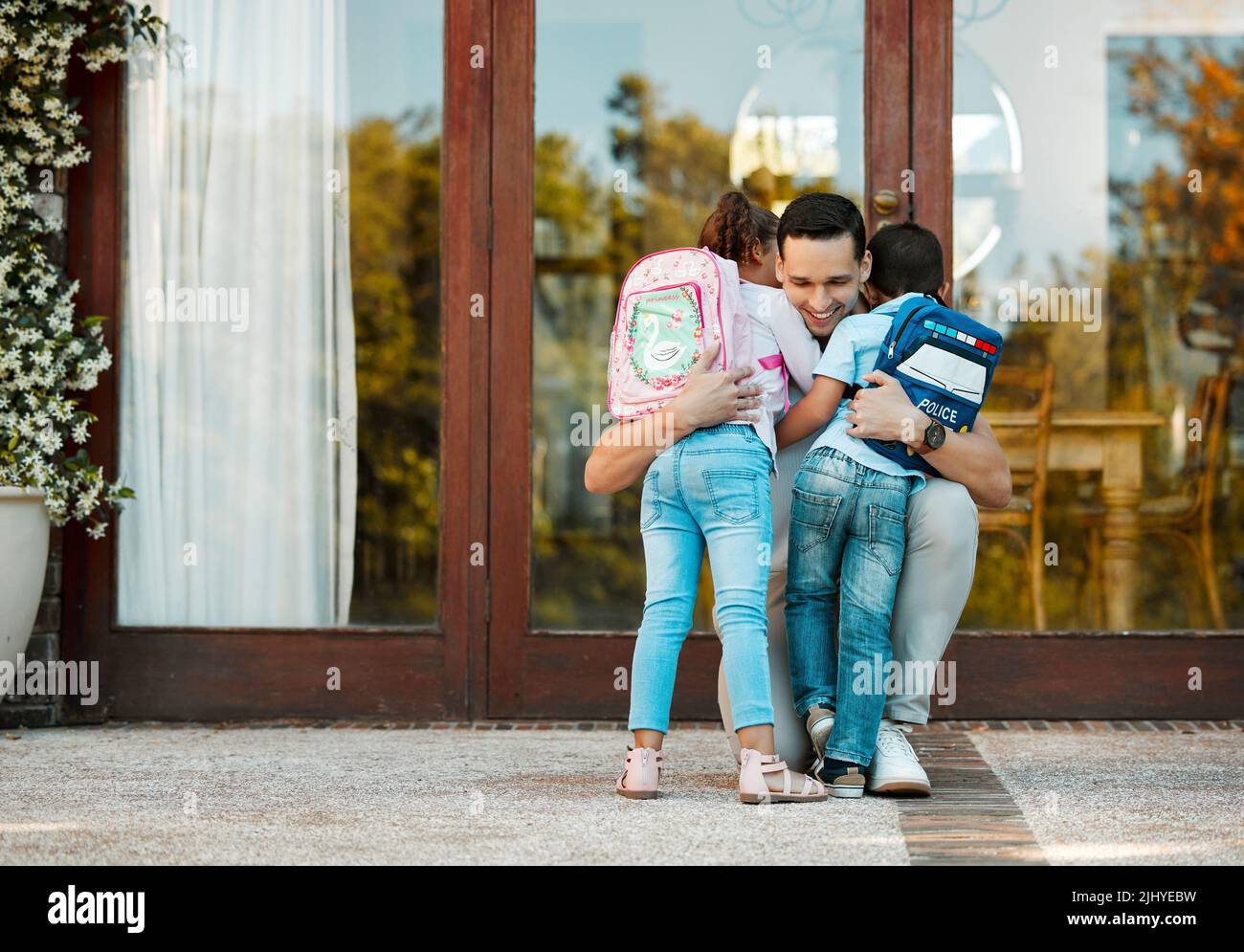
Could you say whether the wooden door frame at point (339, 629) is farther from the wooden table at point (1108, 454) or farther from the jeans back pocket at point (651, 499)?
the wooden table at point (1108, 454)

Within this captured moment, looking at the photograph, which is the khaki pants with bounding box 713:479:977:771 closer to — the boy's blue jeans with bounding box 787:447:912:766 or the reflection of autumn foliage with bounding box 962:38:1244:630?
the boy's blue jeans with bounding box 787:447:912:766

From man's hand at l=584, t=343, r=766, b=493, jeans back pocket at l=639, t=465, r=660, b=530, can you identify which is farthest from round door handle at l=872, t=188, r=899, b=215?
jeans back pocket at l=639, t=465, r=660, b=530

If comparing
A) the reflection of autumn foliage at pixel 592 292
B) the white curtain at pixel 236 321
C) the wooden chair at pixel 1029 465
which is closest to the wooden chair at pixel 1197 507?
the wooden chair at pixel 1029 465

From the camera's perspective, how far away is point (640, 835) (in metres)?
2.66

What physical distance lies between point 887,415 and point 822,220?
421mm

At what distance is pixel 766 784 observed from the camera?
→ 2904mm

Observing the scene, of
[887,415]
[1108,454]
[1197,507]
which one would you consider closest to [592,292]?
[1108,454]

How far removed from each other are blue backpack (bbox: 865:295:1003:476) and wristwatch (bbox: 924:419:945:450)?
2cm

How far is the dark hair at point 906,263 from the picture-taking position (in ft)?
10.3

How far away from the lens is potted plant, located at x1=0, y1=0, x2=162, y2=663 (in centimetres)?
394

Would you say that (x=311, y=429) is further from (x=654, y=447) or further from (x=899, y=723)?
(x=899, y=723)

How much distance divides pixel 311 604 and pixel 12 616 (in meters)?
0.82

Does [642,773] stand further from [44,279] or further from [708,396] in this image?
[44,279]
